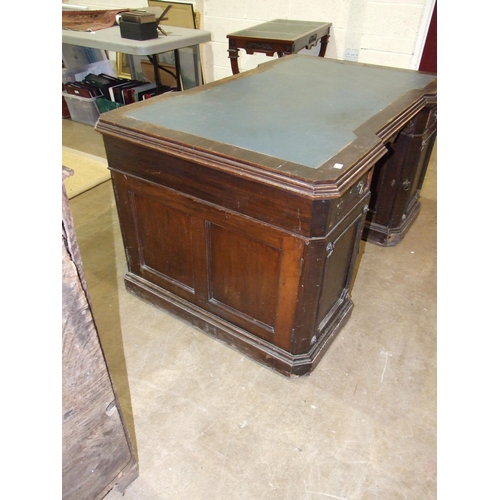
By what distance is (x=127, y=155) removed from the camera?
52.9 inches

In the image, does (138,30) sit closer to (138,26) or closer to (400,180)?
(138,26)

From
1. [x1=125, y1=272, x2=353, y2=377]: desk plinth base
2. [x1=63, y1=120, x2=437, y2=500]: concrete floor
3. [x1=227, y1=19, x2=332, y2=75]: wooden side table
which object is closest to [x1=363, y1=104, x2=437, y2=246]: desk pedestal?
[x1=63, y1=120, x2=437, y2=500]: concrete floor

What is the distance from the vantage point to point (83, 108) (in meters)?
3.37

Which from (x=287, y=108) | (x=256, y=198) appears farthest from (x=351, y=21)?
(x=256, y=198)

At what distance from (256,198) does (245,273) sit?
300 mm

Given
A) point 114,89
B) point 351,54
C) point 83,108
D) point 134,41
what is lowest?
point 83,108

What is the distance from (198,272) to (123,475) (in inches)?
25.7

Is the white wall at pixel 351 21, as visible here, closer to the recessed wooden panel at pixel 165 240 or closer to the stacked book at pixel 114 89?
the stacked book at pixel 114 89

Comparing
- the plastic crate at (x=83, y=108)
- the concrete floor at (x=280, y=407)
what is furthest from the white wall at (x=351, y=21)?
the concrete floor at (x=280, y=407)

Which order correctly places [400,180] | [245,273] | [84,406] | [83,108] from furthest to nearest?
[83,108] < [400,180] < [245,273] < [84,406]

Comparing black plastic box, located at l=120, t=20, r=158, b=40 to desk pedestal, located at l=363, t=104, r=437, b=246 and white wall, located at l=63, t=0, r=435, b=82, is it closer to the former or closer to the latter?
white wall, located at l=63, t=0, r=435, b=82

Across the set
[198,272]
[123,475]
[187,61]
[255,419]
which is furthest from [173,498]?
[187,61]

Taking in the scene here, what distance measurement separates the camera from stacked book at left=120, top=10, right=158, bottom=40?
251 centimetres

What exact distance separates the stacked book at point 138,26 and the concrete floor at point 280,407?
1605 mm
